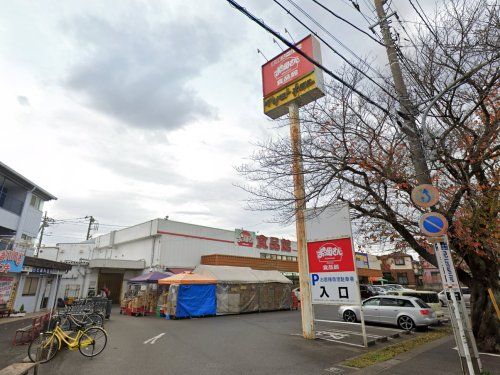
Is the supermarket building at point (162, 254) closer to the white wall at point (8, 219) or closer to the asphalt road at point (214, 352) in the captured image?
the white wall at point (8, 219)

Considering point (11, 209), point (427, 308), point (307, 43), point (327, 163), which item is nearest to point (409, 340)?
point (427, 308)

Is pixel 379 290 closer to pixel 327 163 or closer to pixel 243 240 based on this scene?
pixel 243 240

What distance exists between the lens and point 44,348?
8.27m

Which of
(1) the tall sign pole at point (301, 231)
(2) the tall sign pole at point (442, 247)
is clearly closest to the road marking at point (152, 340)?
(1) the tall sign pole at point (301, 231)

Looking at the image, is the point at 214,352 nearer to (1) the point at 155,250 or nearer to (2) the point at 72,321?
(2) the point at 72,321

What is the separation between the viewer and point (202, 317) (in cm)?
1983

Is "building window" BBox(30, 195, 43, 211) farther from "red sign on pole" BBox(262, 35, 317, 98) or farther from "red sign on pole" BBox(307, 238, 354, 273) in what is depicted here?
"red sign on pole" BBox(307, 238, 354, 273)

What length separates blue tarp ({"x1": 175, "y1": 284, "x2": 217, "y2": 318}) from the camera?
19.3 metres

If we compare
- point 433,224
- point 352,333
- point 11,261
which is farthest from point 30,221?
point 433,224

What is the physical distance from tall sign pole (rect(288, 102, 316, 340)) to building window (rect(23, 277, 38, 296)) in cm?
1965

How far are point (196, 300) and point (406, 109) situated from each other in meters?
16.8

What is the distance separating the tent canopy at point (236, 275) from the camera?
21516 mm

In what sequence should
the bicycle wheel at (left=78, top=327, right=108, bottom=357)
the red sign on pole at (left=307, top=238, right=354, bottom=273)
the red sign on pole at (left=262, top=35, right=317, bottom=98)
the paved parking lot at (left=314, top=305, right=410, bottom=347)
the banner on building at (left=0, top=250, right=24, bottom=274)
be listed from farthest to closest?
the banner on building at (left=0, top=250, right=24, bottom=274), the red sign on pole at (left=262, top=35, right=317, bottom=98), the red sign on pole at (left=307, top=238, right=354, bottom=273), the paved parking lot at (left=314, top=305, right=410, bottom=347), the bicycle wheel at (left=78, top=327, right=108, bottom=357)

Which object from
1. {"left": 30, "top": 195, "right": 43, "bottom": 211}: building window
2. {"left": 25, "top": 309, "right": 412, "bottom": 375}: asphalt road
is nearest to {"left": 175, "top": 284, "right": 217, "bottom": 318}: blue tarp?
{"left": 25, "top": 309, "right": 412, "bottom": 375}: asphalt road
